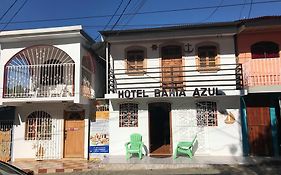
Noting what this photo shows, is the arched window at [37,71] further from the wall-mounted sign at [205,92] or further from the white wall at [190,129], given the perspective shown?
the wall-mounted sign at [205,92]

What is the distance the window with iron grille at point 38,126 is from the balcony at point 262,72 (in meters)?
9.49

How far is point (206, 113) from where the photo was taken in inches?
567

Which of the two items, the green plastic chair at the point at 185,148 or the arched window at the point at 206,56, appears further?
the arched window at the point at 206,56

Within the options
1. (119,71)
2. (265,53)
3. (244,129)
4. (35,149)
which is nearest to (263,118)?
(244,129)

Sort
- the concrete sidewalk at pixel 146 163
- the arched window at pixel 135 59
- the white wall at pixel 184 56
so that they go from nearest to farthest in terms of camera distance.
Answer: the concrete sidewalk at pixel 146 163 < the white wall at pixel 184 56 < the arched window at pixel 135 59

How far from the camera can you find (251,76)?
1402cm

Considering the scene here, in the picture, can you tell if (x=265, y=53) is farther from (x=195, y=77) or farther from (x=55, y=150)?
(x=55, y=150)

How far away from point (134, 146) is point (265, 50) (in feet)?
24.3

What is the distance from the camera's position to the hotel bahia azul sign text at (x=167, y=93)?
44.0ft

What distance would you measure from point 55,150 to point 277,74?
10.8 m

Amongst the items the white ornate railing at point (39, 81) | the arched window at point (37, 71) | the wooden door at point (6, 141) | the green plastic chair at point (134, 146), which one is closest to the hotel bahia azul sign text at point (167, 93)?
the green plastic chair at point (134, 146)

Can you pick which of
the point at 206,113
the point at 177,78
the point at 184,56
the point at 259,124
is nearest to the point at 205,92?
the point at 206,113

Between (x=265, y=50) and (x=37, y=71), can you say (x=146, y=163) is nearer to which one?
(x=37, y=71)

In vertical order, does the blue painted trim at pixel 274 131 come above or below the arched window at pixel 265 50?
below
